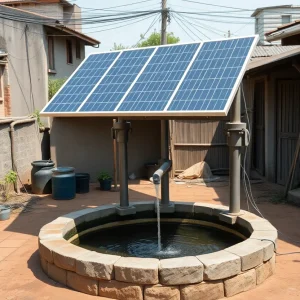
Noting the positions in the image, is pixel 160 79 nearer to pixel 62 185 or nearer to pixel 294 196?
pixel 294 196

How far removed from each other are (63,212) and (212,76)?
15.5 ft

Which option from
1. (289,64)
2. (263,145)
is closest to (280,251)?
(289,64)

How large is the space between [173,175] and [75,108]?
22.2 feet

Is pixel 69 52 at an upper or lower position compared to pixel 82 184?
upper

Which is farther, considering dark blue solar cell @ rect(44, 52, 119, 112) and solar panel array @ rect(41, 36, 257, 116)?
dark blue solar cell @ rect(44, 52, 119, 112)

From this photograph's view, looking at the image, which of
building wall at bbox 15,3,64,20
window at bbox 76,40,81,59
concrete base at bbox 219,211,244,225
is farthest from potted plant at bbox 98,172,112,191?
building wall at bbox 15,3,64,20

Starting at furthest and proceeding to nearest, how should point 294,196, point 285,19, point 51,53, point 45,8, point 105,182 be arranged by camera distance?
point 285,19 < point 45,8 < point 51,53 < point 105,182 < point 294,196

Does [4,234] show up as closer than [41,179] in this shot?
Yes

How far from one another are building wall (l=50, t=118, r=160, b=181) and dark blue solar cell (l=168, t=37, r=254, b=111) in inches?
258

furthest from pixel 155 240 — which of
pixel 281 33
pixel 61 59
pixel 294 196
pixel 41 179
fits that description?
pixel 61 59

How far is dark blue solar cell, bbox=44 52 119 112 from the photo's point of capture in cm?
679

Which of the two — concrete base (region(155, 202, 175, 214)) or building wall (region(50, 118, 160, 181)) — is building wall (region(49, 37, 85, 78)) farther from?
concrete base (region(155, 202, 175, 214))

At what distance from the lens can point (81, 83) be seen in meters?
7.35

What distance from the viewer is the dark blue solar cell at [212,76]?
18.1 ft
